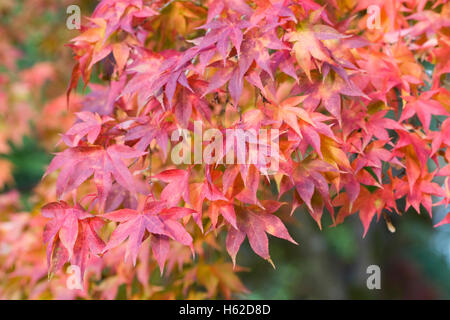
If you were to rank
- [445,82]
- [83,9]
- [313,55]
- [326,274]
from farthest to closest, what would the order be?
1. [326,274]
2. [83,9]
3. [445,82]
4. [313,55]

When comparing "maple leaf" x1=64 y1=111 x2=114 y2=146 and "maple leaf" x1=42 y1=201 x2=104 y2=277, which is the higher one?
"maple leaf" x1=64 y1=111 x2=114 y2=146

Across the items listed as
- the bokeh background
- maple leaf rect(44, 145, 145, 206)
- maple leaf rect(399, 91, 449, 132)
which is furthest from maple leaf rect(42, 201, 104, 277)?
maple leaf rect(399, 91, 449, 132)

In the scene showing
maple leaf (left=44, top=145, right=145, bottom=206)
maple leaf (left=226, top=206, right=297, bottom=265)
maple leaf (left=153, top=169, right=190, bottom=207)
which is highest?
maple leaf (left=44, top=145, right=145, bottom=206)

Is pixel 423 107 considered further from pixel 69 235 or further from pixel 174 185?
pixel 69 235

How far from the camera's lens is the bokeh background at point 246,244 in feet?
9.52

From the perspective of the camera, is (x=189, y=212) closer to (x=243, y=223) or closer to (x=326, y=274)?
(x=243, y=223)

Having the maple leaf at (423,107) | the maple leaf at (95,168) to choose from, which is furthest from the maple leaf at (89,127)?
the maple leaf at (423,107)

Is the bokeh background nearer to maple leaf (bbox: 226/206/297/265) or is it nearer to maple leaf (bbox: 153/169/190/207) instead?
maple leaf (bbox: 153/169/190/207)

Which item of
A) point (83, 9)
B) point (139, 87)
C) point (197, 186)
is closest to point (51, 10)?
point (83, 9)

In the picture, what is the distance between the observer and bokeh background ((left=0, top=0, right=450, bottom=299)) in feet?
9.52

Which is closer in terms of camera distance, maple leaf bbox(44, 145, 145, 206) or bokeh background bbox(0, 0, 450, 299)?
maple leaf bbox(44, 145, 145, 206)

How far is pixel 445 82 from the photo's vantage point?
1224 millimetres

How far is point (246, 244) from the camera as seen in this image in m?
4.39
